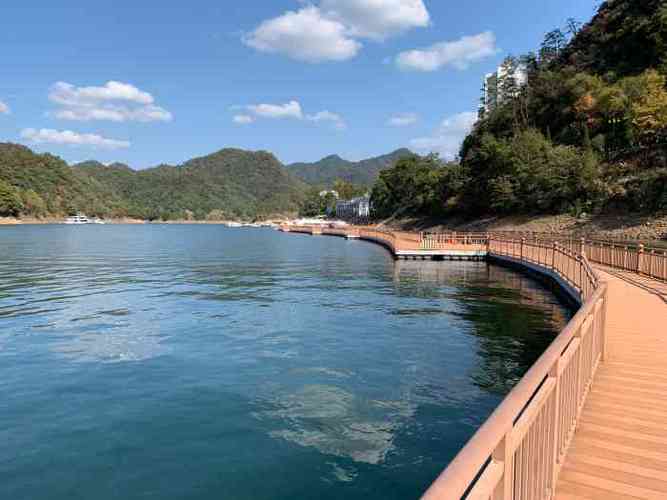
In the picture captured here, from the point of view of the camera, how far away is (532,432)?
3.75 m

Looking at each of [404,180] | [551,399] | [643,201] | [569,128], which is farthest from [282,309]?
[404,180]

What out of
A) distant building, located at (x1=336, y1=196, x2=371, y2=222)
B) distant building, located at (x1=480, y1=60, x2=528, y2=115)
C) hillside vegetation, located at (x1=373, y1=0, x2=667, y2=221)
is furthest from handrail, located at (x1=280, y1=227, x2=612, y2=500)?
distant building, located at (x1=336, y1=196, x2=371, y2=222)

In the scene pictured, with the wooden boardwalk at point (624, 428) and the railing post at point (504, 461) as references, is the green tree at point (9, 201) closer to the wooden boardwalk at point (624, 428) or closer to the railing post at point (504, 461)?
the wooden boardwalk at point (624, 428)

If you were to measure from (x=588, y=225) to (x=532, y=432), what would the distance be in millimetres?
60160

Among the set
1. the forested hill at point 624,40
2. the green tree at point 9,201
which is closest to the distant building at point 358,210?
the forested hill at point 624,40

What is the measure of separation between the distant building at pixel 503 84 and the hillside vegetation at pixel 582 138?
105cm

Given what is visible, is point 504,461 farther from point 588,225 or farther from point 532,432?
point 588,225

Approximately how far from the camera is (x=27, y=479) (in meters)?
8.16

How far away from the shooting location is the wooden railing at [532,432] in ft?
8.27

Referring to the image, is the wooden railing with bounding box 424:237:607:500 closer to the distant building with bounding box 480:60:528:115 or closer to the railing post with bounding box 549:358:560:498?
the railing post with bounding box 549:358:560:498

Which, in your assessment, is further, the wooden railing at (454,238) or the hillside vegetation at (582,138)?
the hillside vegetation at (582,138)

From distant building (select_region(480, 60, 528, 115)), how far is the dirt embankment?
5193cm

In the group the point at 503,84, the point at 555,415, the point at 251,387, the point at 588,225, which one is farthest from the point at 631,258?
the point at 503,84

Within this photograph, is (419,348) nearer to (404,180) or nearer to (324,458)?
(324,458)
